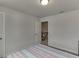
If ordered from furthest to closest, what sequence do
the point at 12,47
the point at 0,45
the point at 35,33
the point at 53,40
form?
the point at 35,33
the point at 53,40
the point at 12,47
the point at 0,45

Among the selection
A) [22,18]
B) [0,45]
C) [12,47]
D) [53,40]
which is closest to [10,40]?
[12,47]

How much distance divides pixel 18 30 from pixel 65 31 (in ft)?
8.76

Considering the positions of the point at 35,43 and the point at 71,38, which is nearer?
the point at 71,38

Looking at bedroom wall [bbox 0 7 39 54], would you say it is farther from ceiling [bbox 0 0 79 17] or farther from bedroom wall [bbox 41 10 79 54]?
bedroom wall [bbox 41 10 79 54]

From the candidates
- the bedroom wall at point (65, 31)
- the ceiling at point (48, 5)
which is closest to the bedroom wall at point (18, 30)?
the ceiling at point (48, 5)

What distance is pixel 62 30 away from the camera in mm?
4641

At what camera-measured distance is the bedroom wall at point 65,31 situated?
390 centimetres

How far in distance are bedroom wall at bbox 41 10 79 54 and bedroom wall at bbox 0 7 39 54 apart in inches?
52.9

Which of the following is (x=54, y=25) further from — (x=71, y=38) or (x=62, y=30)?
(x=71, y=38)

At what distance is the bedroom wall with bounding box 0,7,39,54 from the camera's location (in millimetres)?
4184

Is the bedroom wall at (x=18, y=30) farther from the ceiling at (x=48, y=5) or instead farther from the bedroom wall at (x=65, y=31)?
the bedroom wall at (x=65, y=31)

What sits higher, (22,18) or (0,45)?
(22,18)

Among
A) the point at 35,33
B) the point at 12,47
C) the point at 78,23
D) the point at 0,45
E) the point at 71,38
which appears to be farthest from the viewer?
the point at 35,33

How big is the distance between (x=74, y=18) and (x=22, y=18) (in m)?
2.94
